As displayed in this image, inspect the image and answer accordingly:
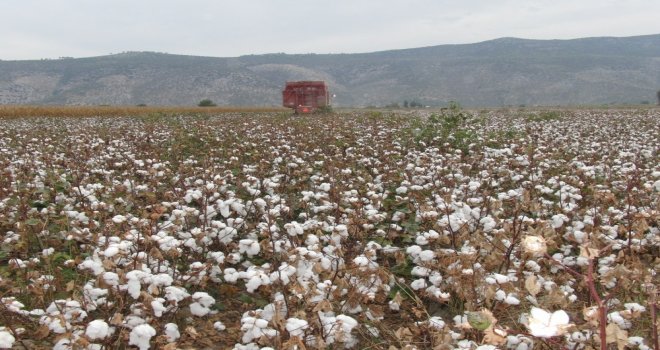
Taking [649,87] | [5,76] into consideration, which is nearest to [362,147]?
[649,87]

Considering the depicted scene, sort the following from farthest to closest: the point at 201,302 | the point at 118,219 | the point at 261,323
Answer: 1. the point at 118,219
2. the point at 201,302
3. the point at 261,323

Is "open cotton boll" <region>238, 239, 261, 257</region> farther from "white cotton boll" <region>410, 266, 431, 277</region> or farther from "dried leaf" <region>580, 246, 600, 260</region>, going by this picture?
"dried leaf" <region>580, 246, 600, 260</region>

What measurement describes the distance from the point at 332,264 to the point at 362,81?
15619cm

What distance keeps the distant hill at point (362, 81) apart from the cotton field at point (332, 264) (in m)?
112

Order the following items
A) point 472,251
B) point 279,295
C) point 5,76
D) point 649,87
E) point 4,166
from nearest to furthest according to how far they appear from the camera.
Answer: point 279,295, point 472,251, point 4,166, point 649,87, point 5,76

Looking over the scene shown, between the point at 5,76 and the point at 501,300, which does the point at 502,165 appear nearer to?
the point at 501,300

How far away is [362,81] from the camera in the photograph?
157 meters

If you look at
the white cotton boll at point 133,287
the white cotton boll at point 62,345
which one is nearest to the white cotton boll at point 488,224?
the white cotton boll at point 133,287

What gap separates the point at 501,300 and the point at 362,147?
316 inches

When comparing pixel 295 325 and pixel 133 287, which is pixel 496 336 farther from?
pixel 133 287

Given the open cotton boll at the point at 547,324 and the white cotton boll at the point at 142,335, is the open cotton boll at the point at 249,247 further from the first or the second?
the open cotton boll at the point at 547,324

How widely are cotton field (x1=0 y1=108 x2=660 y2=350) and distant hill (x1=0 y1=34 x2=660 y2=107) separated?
11223 centimetres

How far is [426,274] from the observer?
12.0ft

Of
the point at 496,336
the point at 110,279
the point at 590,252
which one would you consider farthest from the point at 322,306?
the point at 590,252
